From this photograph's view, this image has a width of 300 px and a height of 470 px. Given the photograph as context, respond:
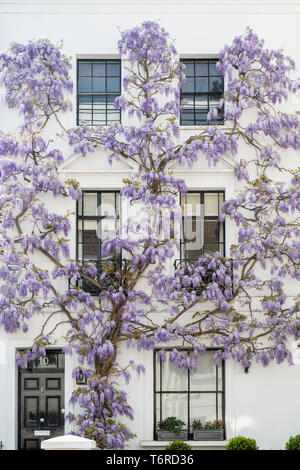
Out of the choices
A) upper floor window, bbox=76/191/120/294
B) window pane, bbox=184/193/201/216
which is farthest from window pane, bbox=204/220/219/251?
upper floor window, bbox=76/191/120/294

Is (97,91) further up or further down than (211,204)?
further up

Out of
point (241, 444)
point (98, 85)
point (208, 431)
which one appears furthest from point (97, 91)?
point (241, 444)

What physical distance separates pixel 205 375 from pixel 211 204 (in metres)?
3.38

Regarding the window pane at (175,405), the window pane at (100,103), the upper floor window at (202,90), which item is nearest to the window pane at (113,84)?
the window pane at (100,103)

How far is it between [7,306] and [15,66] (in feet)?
15.6

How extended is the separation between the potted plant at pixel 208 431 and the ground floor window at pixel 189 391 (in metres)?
0.15

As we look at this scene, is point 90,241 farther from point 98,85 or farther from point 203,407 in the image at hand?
point 203,407

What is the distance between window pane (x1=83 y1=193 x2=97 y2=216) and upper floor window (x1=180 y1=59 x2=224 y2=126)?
8.21 feet

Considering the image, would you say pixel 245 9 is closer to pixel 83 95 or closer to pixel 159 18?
pixel 159 18

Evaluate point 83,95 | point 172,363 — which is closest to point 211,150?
point 83,95

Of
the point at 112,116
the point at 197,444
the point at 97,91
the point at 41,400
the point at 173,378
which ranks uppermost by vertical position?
the point at 97,91

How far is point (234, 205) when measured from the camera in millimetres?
15578

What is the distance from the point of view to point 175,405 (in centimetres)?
1558
